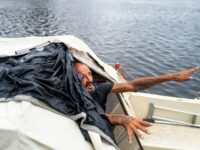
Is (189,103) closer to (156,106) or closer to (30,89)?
(156,106)

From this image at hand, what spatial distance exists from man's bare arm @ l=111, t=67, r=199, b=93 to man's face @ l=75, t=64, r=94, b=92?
39cm

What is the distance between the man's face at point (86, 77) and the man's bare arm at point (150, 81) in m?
0.39

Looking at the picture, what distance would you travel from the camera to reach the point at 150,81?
270cm

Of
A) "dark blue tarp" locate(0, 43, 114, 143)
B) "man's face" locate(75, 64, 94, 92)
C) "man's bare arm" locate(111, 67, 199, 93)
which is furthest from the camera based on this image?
"man's face" locate(75, 64, 94, 92)

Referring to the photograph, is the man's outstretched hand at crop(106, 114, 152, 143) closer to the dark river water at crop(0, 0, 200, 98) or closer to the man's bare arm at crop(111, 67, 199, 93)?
the man's bare arm at crop(111, 67, 199, 93)

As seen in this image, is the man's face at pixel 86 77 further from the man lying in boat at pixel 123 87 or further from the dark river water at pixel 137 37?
the dark river water at pixel 137 37

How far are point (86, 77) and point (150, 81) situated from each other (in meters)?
1.04

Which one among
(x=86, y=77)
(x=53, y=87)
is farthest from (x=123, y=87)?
(x=53, y=87)

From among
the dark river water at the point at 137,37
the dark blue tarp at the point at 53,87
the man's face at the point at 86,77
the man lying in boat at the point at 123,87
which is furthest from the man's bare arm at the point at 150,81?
the dark river water at the point at 137,37

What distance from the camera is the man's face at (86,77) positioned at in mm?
2887

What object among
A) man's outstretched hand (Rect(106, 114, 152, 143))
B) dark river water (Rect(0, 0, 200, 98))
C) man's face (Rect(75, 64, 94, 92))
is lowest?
dark river water (Rect(0, 0, 200, 98))

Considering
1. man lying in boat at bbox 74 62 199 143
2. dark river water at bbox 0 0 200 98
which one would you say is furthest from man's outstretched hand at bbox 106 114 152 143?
dark river water at bbox 0 0 200 98

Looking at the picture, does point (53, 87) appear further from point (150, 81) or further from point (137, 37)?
point (137, 37)

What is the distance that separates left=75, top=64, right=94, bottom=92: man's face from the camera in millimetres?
2887
